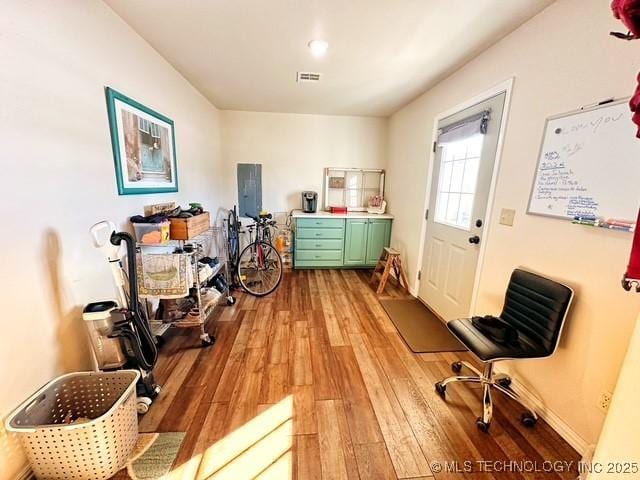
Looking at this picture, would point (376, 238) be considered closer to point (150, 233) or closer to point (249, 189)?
point (249, 189)

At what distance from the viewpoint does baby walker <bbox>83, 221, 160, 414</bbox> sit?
4.46 feet

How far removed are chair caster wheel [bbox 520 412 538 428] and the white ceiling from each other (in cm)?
245

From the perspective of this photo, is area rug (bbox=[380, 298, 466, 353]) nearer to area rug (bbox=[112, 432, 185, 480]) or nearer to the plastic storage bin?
area rug (bbox=[112, 432, 185, 480])

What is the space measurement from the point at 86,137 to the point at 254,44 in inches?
54.4

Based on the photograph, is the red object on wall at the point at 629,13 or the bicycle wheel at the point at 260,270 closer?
the red object on wall at the point at 629,13

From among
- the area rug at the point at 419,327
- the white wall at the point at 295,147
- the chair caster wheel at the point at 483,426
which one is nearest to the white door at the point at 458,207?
the area rug at the point at 419,327

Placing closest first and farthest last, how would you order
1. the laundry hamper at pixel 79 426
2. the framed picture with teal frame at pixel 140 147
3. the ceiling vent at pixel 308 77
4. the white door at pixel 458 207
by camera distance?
the laundry hamper at pixel 79 426 < the framed picture with teal frame at pixel 140 147 < the white door at pixel 458 207 < the ceiling vent at pixel 308 77

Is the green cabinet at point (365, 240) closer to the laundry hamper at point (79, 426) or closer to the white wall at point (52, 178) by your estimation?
the white wall at point (52, 178)

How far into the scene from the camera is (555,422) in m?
1.47

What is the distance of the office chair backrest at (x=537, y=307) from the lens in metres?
1.38

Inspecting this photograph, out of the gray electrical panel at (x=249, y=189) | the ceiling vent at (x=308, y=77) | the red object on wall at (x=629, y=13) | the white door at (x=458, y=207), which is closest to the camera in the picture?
the red object on wall at (x=629, y=13)

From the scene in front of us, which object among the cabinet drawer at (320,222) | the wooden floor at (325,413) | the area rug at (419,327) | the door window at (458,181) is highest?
the door window at (458,181)

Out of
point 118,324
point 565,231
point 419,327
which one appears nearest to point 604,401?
point 565,231

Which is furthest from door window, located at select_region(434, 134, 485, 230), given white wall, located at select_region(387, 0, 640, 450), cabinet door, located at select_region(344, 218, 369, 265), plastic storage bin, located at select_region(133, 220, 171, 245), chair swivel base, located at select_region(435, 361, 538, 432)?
plastic storage bin, located at select_region(133, 220, 171, 245)
